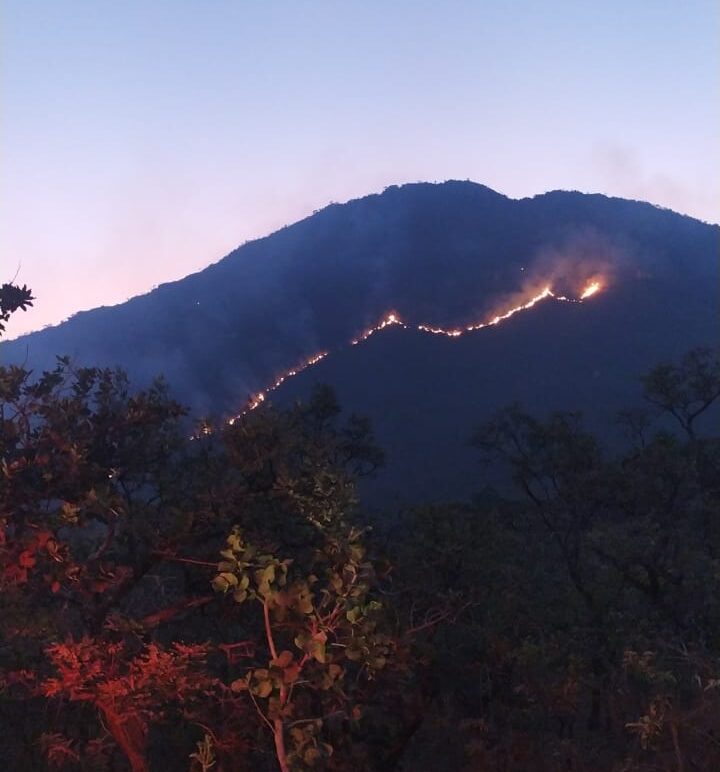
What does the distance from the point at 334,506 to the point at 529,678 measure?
4.78 m

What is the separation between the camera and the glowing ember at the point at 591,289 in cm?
5144

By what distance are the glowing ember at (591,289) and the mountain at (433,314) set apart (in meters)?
0.35

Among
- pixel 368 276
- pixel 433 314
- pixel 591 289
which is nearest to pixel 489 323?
pixel 433 314

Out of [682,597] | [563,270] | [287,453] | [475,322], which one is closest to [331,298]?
[475,322]

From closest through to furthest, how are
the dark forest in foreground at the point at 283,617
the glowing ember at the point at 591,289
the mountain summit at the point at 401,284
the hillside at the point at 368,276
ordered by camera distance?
the dark forest in foreground at the point at 283,617
the mountain summit at the point at 401,284
the glowing ember at the point at 591,289
the hillside at the point at 368,276

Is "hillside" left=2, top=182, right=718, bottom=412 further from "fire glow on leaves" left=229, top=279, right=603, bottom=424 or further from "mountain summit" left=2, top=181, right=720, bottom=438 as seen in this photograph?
"fire glow on leaves" left=229, top=279, right=603, bottom=424

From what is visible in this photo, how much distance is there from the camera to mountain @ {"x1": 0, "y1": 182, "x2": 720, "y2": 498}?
45.1m

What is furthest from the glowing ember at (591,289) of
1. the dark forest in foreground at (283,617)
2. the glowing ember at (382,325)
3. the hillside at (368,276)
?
the dark forest in foreground at (283,617)

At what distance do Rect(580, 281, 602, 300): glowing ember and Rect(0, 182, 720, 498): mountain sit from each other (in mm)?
351

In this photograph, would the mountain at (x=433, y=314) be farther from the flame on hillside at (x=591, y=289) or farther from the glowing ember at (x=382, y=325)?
the glowing ember at (x=382, y=325)

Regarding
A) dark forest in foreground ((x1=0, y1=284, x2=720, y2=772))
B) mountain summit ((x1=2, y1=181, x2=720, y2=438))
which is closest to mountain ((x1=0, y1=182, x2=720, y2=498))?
mountain summit ((x1=2, y1=181, x2=720, y2=438))

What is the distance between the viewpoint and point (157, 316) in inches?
2283

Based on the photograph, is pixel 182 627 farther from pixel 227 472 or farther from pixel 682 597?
pixel 682 597

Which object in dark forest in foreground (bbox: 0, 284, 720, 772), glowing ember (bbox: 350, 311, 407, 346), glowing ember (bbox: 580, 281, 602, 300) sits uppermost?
glowing ember (bbox: 350, 311, 407, 346)
